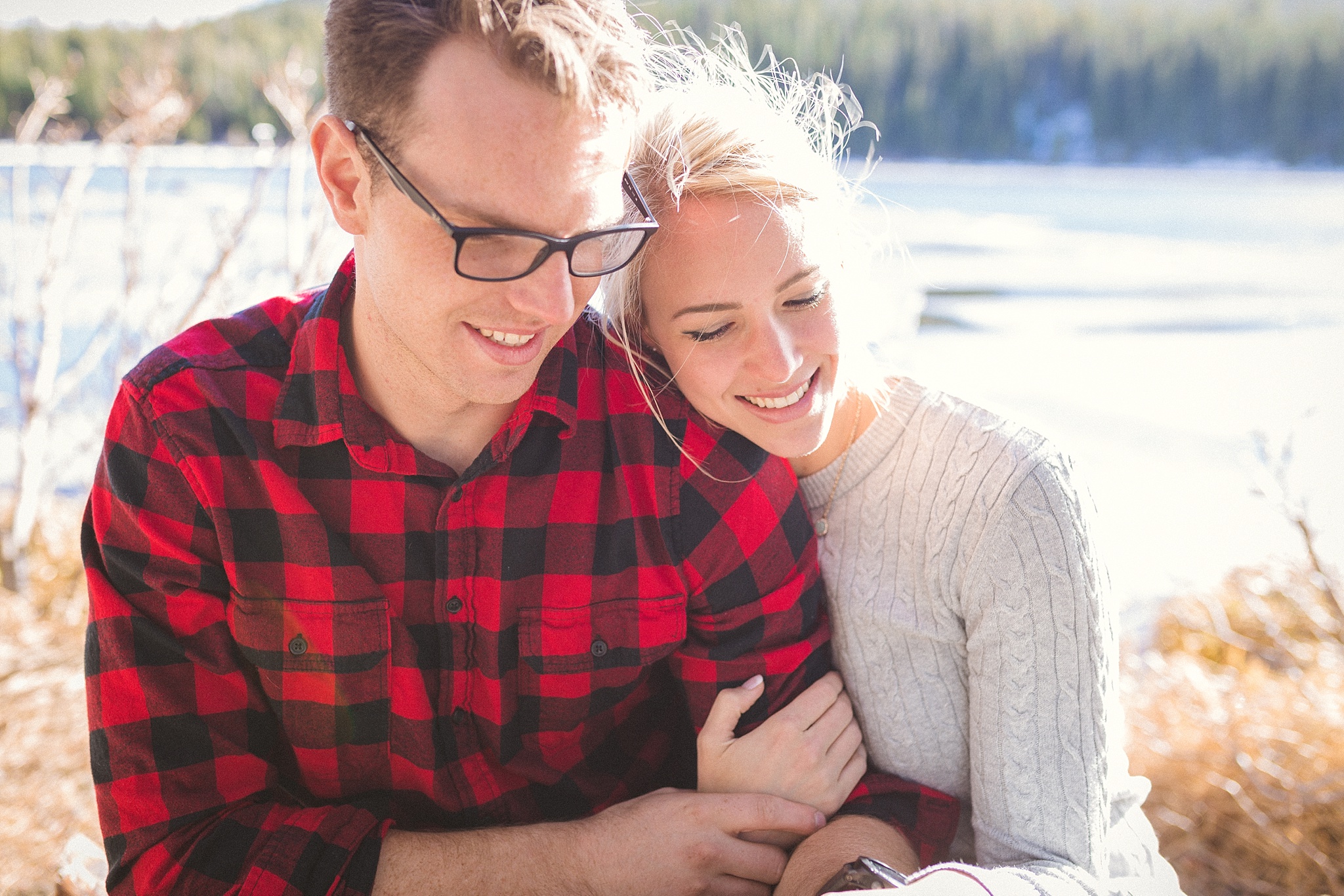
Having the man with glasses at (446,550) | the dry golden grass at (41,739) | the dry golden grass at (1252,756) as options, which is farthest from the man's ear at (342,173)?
the dry golden grass at (1252,756)

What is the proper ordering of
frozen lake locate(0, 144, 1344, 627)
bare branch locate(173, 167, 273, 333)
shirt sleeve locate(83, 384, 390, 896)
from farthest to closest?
frozen lake locate(0, 144, 1344, 627) < bare branch locate(173, 167, 273, 333) < shirt sleeve locate(83, 384, 390, 896)

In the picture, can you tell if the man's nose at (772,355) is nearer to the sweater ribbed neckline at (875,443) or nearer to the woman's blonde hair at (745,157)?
the woman's blonde hair at (745,157)

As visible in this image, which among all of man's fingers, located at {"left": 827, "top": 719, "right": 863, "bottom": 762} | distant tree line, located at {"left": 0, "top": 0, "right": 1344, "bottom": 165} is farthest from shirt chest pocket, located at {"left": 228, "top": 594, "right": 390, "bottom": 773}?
distant tree line, located at {"left": 0, "top": 0, "right": 1344, "bottom": 165}

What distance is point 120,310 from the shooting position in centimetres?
416

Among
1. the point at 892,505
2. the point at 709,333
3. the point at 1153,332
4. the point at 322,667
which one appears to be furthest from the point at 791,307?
the point at 1153,332

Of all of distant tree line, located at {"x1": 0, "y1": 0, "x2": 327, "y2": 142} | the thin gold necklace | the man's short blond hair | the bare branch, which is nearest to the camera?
the man's short blond hair

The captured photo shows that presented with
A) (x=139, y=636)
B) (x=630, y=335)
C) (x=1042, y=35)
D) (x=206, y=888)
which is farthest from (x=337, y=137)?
(x=1042, y=35)

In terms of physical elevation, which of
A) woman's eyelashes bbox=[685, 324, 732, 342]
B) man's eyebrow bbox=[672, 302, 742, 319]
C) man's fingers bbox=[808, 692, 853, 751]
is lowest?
man's fingers bbox=[808, 692, 853, 751]

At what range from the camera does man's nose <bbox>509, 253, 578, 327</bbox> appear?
1.34 metres

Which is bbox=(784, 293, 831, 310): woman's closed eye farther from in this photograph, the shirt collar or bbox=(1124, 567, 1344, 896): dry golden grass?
bbox=(1124, 567, 1344, 896): dry golden grass

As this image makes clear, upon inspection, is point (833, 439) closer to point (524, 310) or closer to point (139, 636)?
point (524, 310)

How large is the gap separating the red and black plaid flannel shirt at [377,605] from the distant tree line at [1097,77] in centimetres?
1441

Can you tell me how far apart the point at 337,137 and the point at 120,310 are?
3387 millimetres

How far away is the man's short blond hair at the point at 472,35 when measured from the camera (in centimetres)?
127
